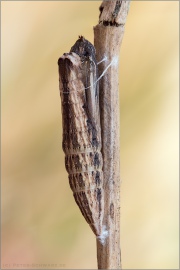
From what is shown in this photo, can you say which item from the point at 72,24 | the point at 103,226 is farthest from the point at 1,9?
the point at 103,226

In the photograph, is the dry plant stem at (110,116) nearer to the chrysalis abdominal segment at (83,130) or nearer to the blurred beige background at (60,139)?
the chrysalis abdominal segment at (83,130)

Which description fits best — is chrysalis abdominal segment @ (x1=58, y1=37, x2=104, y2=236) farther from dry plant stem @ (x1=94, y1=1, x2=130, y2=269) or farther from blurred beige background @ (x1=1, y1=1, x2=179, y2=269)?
blurred beige background @ (x1=1, y1=1, x2=179, y2=269)

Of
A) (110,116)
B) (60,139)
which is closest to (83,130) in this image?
(110,116)

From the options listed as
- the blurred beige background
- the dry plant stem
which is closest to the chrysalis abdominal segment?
the dry plant stem

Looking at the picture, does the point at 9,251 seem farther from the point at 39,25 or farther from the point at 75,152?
the point at 39,25

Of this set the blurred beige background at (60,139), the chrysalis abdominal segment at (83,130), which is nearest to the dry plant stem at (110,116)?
the chrysalis abdominal segment at (83,130)
